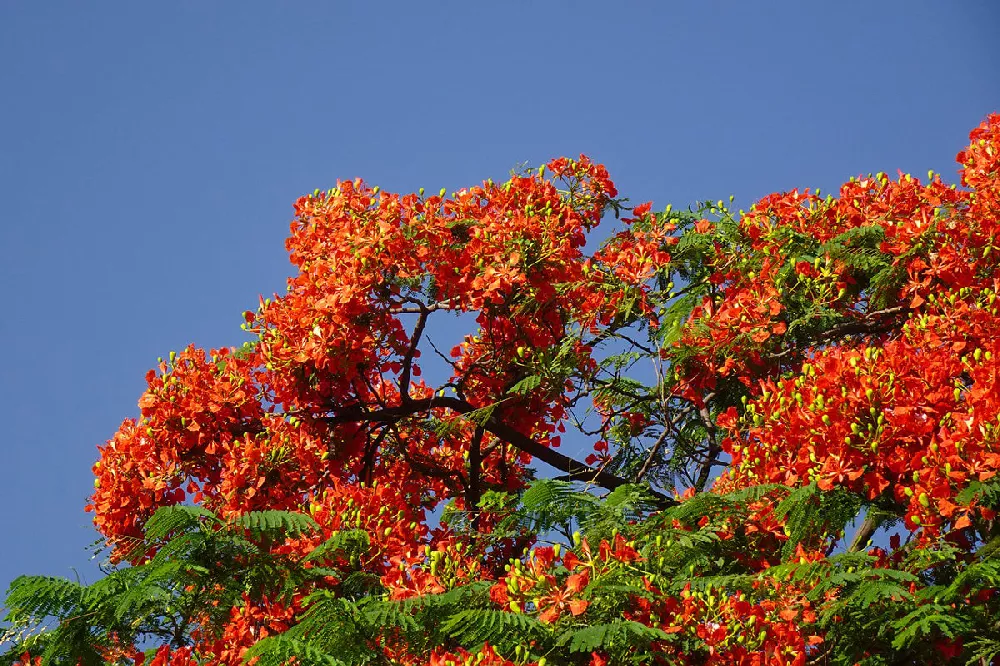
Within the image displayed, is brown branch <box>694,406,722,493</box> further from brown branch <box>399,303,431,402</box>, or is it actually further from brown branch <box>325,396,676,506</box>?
brown branch <box>399,303,431,402</box>

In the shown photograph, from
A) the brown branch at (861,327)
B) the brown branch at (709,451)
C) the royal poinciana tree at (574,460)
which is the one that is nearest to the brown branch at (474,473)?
the royal poinciana tree at (574,460)

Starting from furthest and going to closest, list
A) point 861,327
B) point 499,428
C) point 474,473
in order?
1. point 474,473
2. point 499,428
3. point 861,327

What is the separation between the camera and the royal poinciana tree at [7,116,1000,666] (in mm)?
5840

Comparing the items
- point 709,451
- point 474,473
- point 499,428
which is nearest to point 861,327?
point 709,451

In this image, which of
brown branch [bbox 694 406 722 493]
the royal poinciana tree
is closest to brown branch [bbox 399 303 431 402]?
the royal poinciana tree

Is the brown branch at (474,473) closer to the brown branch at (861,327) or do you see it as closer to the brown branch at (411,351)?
the brown branch at (411,351)

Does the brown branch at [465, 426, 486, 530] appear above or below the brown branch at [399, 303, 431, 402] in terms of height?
below

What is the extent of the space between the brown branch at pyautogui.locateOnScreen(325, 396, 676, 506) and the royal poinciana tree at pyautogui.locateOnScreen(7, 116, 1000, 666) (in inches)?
1.0

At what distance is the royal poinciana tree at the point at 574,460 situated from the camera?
584cm

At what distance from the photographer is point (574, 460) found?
29.6 feet

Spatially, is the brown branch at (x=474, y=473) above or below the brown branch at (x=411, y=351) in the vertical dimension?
below

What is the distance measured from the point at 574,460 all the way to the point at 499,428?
597mm

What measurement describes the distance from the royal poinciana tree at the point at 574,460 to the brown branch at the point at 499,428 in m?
0.02

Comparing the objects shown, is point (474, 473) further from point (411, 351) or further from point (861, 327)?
point (861, 327)
